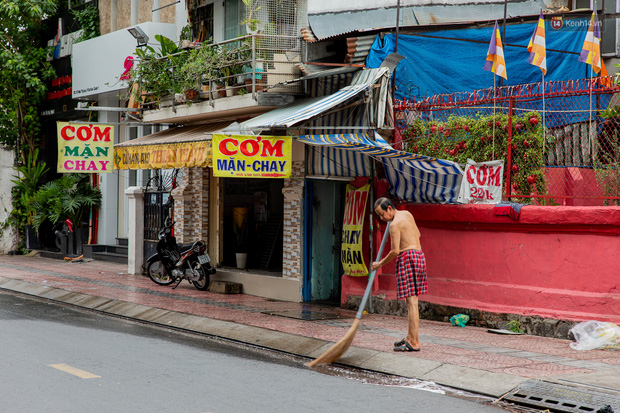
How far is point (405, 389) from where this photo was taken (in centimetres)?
731

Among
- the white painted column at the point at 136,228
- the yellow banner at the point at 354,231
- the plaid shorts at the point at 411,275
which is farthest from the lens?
the white painted column at the point at 136,228

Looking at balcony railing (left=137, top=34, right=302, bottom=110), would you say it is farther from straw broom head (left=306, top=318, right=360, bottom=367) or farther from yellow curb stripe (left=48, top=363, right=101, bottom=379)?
yellow curb stripe (left=48, top=363, right=101, bottom=379)

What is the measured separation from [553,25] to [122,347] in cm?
903

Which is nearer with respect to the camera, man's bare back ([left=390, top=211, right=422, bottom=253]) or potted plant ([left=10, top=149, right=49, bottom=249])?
man's bare back ([left=390, top=211, right=422, bottom=253])

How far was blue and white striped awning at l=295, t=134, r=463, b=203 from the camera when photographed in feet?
35.3

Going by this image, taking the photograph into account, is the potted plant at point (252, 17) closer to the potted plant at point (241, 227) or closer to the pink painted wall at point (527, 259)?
the potted plant at point (241, 227)

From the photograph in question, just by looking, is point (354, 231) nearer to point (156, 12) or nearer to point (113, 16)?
point (156, 12)

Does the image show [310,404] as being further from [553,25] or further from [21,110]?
[21,110]

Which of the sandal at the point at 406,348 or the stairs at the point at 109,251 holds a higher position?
the stairs at the point at 109,251

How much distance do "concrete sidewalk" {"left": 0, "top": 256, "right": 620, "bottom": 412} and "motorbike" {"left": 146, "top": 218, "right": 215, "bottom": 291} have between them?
0.26 meters

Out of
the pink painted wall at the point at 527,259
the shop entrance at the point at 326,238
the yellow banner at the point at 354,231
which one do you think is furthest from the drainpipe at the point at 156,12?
the pink painted wall at the point at 527,259

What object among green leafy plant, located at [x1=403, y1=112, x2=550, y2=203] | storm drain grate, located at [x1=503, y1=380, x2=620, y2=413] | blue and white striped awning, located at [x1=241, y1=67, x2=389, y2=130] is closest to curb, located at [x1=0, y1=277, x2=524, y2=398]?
storm drain grate, located at [x1=503, y1=380, x2=620, y2=413]

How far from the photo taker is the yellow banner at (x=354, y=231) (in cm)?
1239

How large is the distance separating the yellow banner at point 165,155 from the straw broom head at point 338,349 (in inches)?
207
